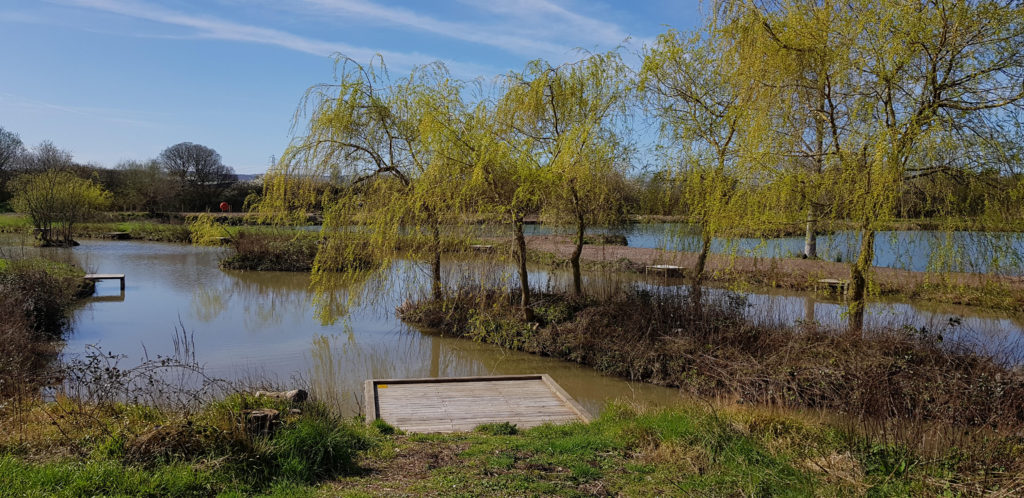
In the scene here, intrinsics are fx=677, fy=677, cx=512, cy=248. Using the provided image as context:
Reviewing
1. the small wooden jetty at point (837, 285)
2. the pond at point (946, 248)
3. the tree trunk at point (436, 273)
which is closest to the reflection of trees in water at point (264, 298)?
the tree trunk at point (436, 273)

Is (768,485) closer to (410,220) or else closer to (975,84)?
(975,84)

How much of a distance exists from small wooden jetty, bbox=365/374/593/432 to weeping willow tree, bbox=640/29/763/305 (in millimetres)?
4059

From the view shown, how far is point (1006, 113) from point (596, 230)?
7.64m

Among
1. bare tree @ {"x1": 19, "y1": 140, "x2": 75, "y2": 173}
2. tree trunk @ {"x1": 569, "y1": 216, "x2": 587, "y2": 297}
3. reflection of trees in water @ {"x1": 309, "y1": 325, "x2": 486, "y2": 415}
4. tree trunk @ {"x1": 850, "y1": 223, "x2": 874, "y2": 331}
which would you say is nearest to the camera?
tree trunk @ {"x1": 850, "y1": 223, "x2": 874, "y2": 331}

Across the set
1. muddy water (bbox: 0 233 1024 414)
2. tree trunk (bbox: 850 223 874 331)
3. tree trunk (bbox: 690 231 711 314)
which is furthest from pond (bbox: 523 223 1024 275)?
muddy water (bbox: 0 233 1024 414)

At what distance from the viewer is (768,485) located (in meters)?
4.64

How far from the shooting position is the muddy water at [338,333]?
10992 mm

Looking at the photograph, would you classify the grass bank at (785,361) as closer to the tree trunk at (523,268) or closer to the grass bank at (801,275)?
the tree trunk at (523,268)

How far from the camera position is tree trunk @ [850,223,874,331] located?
991 centimetres

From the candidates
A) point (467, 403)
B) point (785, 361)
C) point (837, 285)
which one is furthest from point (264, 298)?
point (837, 285)

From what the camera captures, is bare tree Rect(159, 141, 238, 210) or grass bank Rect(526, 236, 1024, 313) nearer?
grass bank Rect(526, 236, 1024, 313)

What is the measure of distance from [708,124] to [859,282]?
370 centimetres

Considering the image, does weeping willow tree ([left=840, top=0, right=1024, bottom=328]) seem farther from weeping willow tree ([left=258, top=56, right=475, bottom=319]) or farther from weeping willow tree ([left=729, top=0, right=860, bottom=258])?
weeping willow tree ([left=258, top=56, right=475, bottom=319])

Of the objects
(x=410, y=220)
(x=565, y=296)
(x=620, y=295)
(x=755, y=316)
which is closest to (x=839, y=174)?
(x=755, y=316)
